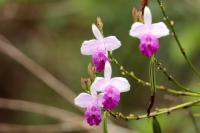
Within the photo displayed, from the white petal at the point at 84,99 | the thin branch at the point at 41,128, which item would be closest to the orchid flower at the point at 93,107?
the white petal at the point at 84,99

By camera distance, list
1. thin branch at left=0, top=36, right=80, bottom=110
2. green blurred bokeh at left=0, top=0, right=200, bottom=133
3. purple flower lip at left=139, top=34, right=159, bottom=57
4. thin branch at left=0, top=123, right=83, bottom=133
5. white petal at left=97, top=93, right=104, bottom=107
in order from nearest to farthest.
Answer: purple flower lip at left=139, top=34, right=159, bottom=57 < white petal at left=97, top=93, right=104, bottom=107 < green blurred bokeh at left=0, top=0, right=200, bottom=133 < thin branch at left=0, top=123, right=83, bottom=133 < thin branch at left=0, top=36, right=80, bottom=110

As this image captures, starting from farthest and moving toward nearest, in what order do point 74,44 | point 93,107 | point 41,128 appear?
point 74,44
point 41,128
point 93,107

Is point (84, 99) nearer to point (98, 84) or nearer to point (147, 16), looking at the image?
point (98, 84)

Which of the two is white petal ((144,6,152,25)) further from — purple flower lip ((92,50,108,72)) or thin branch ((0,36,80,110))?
thin branch ((0,36,80,110))

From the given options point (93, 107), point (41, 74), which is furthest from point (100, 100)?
point (41, 74)

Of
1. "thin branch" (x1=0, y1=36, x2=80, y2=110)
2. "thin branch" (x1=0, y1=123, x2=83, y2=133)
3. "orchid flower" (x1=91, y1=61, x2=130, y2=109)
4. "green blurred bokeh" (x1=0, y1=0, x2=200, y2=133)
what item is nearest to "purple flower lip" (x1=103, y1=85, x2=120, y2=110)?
"orchid flower" (x1=91, y1=61, x2=130, y2=109)

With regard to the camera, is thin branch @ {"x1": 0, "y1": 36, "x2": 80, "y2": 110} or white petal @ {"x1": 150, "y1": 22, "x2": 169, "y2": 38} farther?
thin branch @ {"x1": 0, "y1": 36, "x2": 80, "y2": 110}
